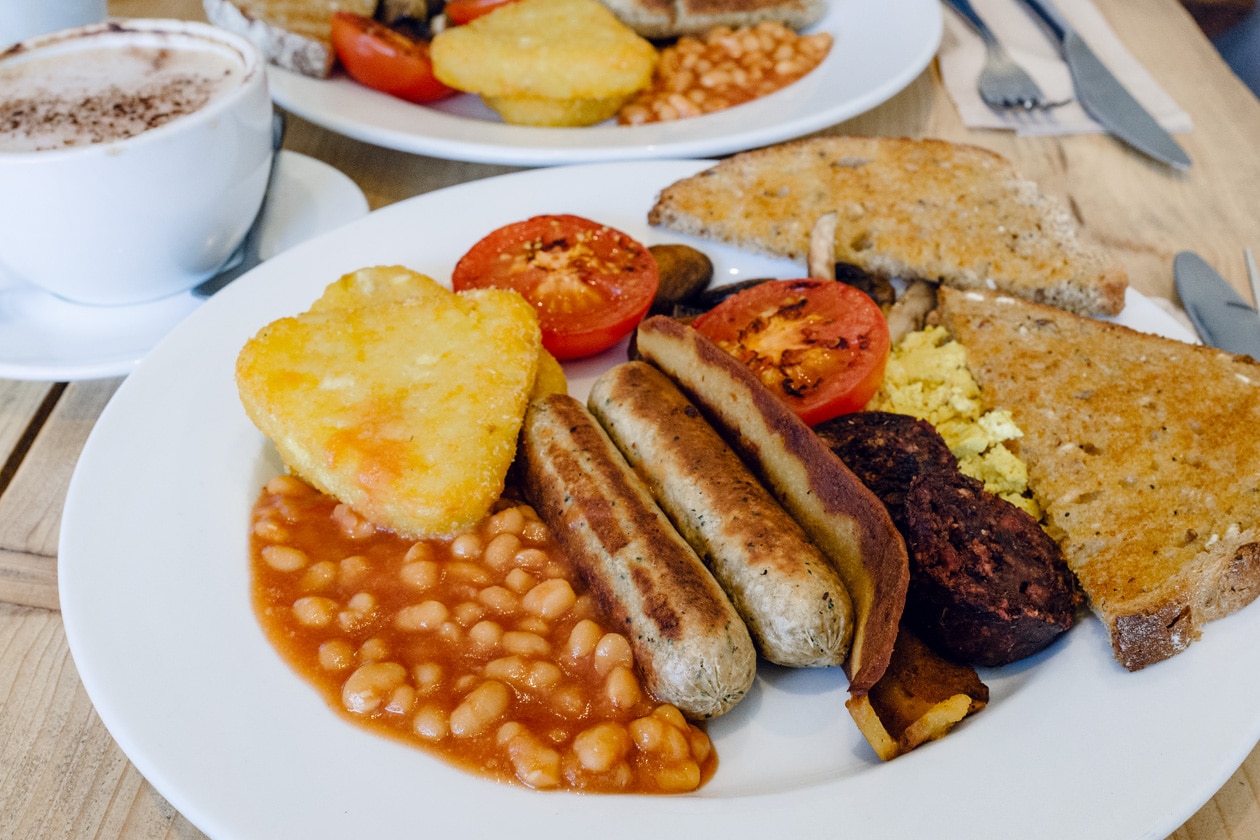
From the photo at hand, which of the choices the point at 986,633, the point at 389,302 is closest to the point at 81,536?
the point at 389,302

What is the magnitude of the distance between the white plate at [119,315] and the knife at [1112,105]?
2.82m

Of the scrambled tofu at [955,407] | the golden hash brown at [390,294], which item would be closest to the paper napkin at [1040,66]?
the scrambled tofu at [955,407]

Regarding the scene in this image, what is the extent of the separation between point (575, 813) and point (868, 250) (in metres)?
1.81

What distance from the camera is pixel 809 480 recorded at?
1.74 metres

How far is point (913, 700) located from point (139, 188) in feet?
7.00

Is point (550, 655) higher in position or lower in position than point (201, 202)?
lower

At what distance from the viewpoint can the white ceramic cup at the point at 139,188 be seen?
2.12 m

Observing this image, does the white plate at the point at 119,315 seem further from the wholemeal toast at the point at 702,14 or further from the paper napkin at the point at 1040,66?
the paper napkin at the point at 1040,66

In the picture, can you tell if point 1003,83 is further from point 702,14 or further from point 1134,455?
point 1134,455

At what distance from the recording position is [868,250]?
2580 mm

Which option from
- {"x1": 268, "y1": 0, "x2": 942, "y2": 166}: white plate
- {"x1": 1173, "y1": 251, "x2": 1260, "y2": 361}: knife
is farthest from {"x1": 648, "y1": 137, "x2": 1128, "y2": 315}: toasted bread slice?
{"x1": 1173, "y1": 251, "x2": 1260, "y2": 361}: knife

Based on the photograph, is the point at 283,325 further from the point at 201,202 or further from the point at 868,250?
the point at 868,250

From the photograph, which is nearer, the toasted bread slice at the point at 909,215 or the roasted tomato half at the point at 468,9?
the toasted bread slice at the point at 909,215

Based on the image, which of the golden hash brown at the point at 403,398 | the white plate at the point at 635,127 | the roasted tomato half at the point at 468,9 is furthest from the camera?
the roasted tomato half at the point at 468,9
